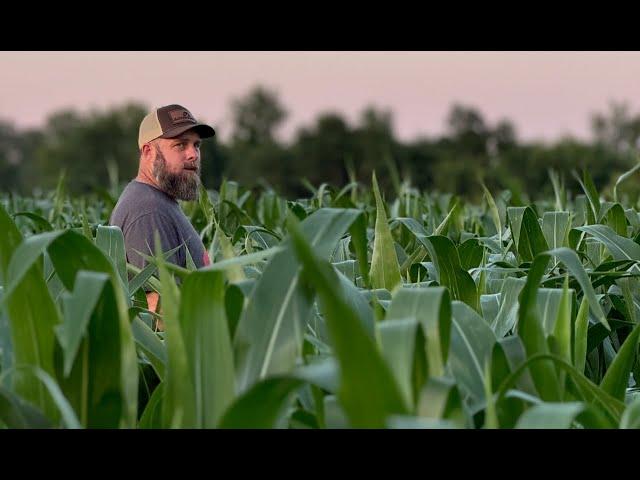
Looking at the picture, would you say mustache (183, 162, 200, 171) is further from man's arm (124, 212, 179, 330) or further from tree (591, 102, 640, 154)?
tree (591, 102, 640, 154)

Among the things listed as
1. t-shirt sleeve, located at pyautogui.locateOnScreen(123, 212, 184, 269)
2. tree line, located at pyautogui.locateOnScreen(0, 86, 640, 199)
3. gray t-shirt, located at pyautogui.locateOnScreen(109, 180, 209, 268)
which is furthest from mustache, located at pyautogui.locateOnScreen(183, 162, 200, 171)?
tree line, located at pyautogui.locateOnScreen(0, 86, 640, 199)

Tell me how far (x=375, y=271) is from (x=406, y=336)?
3.23 feet

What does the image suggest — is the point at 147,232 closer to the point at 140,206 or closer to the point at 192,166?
the point at 140,206

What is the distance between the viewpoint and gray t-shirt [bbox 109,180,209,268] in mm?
3734

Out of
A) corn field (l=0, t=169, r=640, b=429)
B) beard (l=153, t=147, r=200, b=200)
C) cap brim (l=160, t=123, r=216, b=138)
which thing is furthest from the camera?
cap brim (l=160, t=123, r=216, b=138)

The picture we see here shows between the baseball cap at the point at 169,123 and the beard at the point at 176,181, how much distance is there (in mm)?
122

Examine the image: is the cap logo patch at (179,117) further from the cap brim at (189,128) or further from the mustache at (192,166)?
the mustache at (192,166)

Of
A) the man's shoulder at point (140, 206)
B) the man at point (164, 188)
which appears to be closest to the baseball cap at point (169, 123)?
the man at point (164, 188)

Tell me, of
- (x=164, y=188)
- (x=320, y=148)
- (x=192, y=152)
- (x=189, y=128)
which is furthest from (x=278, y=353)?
(x=320, y=148)

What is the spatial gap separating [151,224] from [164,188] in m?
0.28

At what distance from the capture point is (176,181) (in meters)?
4.01
